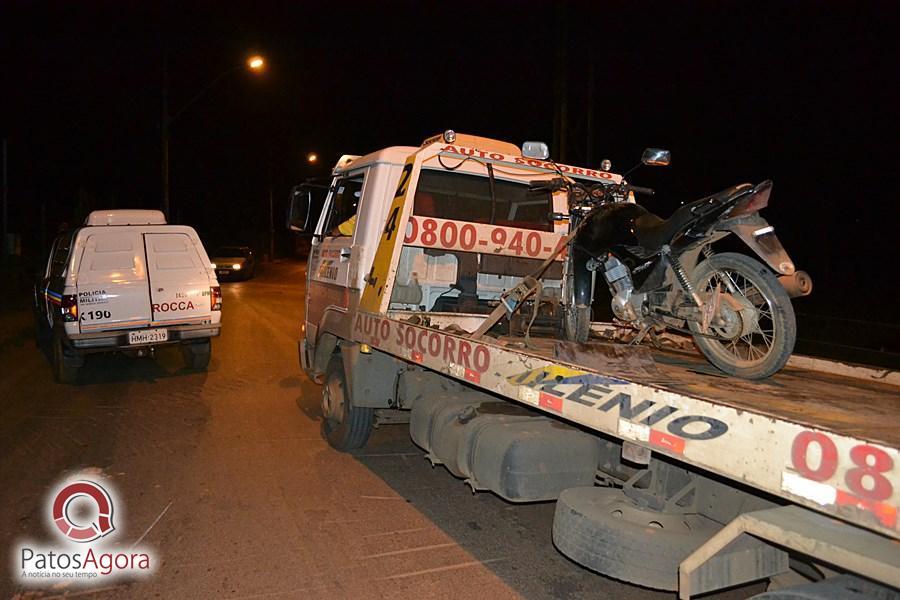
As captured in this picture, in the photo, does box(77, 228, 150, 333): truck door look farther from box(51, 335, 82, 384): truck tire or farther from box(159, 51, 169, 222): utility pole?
box(159, 51, 169, 222): utility pole

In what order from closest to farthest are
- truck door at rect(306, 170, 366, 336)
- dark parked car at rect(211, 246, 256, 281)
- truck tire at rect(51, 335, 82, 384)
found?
truck door at rect(306, 170, 366, 336) → truck tire at rect(51, 335, 82, 384) → dark parked car at rect(211, 246, 256, 281)

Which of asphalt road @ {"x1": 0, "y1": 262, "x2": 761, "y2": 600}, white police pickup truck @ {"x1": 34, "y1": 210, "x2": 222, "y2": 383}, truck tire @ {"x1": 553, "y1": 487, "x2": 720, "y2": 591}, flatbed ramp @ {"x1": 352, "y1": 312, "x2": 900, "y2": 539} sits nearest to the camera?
flatbed ramp @ {"x1": 352, "y1": 312, "x2": 900, "y2": 539}

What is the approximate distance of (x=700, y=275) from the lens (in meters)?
4.11

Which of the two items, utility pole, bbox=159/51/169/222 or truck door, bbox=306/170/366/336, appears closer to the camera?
truck door, bbox=306/170/366/336

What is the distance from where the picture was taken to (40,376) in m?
9.74

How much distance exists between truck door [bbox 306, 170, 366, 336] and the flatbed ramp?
1.62 m

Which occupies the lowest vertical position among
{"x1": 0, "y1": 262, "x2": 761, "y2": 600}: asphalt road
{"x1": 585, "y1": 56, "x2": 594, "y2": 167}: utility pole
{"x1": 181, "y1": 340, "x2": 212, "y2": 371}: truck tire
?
{"x1": 0, "y1": 262, "x2": 761, "y2": 600}: asphalt road

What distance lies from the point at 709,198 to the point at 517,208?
283cm

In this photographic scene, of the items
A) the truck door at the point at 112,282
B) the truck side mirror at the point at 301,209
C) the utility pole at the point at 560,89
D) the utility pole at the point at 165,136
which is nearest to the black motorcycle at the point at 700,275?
the truck side mirror at the point at 301,209

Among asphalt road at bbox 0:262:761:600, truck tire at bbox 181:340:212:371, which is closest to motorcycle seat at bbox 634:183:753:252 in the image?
asphalt road at bbox 0:262:761:600

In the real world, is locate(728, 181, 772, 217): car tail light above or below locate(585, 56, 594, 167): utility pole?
below

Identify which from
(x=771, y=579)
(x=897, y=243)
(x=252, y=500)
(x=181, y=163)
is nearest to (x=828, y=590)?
(x=771, y=579)

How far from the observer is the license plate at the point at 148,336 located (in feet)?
30.2

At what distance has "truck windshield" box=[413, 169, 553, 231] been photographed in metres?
6.09
